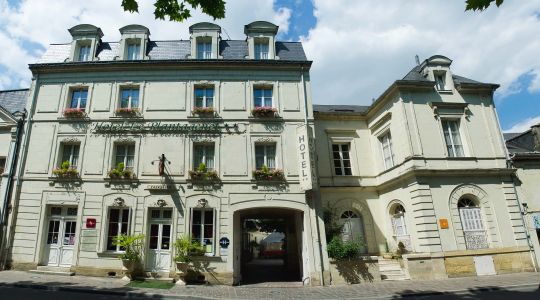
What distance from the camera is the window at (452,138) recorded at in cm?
1512

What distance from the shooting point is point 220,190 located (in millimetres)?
13938

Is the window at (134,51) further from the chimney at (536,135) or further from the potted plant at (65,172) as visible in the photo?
the chimney at (536,135)

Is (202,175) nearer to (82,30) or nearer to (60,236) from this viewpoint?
(60,236)

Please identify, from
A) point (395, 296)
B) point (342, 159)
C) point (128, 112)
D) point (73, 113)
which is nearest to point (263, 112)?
point (342, 159)

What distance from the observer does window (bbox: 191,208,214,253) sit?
13.5 m

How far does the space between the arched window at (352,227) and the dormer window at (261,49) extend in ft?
29.9

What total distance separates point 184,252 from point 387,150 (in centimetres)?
1096

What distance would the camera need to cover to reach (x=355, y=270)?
13.0 m

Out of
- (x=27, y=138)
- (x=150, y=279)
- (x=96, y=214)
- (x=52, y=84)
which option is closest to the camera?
(x=150, y=279)

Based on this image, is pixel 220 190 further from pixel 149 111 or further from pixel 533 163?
pixel 533 163

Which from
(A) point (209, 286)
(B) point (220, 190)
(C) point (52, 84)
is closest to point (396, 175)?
(B) point (220, 190)

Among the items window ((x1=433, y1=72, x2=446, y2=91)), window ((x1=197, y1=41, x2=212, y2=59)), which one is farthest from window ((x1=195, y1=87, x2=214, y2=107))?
window ((x1=433, y1=72, x2=446, y2=91))

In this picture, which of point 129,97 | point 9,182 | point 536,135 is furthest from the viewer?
point 536,135

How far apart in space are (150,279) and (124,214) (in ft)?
10.00
